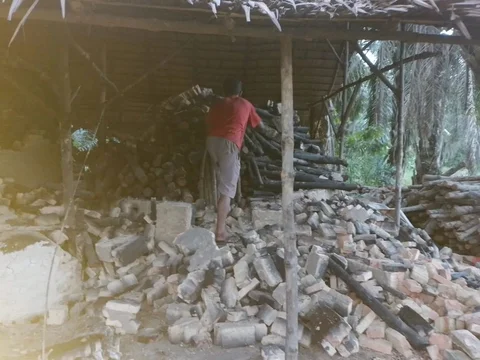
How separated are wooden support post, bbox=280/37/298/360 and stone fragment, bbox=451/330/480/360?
4.73ft

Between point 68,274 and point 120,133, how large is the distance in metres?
3.10

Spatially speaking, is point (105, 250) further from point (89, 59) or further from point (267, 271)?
point (89, 59)

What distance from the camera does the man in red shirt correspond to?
4949 millimetres

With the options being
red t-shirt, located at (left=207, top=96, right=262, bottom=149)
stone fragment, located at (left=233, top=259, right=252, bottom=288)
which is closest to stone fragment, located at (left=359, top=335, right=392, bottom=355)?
stone fragment, located at (left=233, top=259, right=252, bottom=288)

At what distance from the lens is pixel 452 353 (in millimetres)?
3438

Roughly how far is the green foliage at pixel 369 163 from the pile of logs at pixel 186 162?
25.8ft

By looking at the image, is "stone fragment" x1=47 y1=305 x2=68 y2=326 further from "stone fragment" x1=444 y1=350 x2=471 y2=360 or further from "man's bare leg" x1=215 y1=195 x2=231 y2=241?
"stone fragment" x1=444 y1=350 x2=471 y2=360

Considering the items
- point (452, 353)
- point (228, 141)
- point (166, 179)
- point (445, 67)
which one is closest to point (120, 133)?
point (166, 179)

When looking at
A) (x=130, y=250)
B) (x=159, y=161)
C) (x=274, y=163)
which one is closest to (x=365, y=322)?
(x=130, y=250)

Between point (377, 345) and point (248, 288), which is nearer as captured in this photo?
point (377, 345)

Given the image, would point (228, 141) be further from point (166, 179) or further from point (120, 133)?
point (120, 133)

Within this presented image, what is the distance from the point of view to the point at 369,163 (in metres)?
15.2

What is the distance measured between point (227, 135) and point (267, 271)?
1737 millimetres

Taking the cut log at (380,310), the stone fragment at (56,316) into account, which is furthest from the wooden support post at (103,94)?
the cut log at (380,310)
